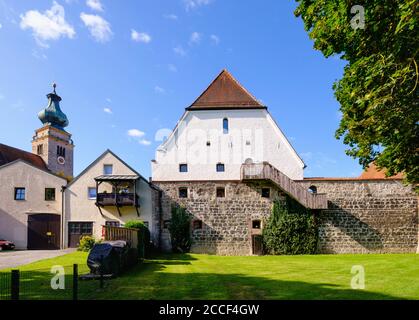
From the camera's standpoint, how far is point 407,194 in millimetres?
23844

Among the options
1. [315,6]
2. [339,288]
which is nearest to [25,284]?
[339,288]

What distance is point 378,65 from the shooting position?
30.8 ft

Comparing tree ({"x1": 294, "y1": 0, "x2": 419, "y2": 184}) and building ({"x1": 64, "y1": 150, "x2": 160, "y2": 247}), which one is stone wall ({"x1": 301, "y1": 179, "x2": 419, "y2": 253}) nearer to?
tree ({"x1": 294, "y1": 0, "x2": 419, "y2": 184})

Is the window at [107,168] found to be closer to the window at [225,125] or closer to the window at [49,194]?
the window at [49,194]

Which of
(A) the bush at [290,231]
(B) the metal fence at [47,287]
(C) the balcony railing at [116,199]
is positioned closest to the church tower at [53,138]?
(C) the balcony railing at [116,199]

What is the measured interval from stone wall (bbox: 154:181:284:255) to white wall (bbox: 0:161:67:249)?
849 cm

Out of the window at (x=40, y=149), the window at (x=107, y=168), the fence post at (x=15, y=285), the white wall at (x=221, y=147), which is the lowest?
the fence post at (x=15, y=285)

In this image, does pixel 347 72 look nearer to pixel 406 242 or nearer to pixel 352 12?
pixel 352 12

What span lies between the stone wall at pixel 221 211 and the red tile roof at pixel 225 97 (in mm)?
6907

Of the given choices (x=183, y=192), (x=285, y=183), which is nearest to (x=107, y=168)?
(x=183, y=192)

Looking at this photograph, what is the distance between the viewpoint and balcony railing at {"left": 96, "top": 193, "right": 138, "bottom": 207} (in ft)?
76.4

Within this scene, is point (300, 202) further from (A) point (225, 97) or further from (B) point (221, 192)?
(A) point (225, 97)

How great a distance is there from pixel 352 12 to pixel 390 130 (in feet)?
13.4

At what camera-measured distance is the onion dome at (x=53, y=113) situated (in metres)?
59.4
